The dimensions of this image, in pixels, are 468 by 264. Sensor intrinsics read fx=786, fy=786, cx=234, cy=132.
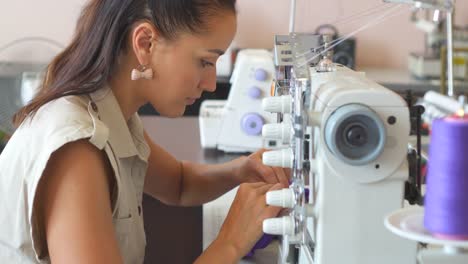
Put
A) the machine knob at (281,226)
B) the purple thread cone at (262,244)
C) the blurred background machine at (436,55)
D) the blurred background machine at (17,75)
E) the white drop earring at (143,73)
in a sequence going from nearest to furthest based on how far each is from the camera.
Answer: the machine knob at (281,226)
the white drop earring at (143,73)
the purple thread cone at (262,244)
the blurred background machine at (17,75)
the blurred background machine at (436,55)

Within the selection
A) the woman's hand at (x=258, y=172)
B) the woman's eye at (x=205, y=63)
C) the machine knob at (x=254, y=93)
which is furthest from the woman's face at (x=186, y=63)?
the machine knob at (x=254, y=93)

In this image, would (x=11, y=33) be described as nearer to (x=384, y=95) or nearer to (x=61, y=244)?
(x=61, y=244)

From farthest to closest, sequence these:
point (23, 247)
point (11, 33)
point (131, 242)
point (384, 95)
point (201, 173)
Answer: point (11, 33) < point (201, 173) < point (131, 242) < point (23, 247) < point (384, 95)

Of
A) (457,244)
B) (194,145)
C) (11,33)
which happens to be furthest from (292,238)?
(11,33)

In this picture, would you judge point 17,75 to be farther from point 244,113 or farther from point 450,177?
point 450,177

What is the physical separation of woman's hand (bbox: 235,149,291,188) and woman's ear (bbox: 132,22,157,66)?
12.9 inches

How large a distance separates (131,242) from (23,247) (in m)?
0.19

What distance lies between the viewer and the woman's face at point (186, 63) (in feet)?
4.18

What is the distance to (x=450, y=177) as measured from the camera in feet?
2.68

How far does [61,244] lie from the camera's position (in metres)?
1.13

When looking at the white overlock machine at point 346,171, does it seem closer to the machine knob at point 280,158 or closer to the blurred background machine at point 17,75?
the machine knob at point 280,158

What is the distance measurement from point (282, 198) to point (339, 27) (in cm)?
241

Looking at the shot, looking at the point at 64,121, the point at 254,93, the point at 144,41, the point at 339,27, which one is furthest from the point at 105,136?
the point at 339,27

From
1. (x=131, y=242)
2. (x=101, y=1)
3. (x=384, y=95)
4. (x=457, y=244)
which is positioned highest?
(x=101, y=1)
